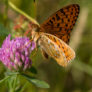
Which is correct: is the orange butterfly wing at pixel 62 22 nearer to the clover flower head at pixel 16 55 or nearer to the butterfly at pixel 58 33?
the butterfly at pixel 58 33

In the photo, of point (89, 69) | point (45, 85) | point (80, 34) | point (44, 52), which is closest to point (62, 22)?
point (44, 52)

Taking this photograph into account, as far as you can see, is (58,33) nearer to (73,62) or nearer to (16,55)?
(16,55)

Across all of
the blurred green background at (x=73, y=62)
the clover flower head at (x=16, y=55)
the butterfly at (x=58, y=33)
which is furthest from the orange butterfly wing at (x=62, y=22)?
the blurred green background at (x=73, y=62)

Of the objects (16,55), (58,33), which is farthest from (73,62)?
(16,55)

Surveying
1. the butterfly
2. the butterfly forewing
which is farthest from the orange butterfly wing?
the butterfly forewing

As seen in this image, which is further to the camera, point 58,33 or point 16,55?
point 58,33

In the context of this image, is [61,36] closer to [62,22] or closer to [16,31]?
[62,22]

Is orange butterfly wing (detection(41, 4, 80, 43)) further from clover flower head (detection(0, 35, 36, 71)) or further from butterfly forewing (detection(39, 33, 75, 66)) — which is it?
clover flower head (detection(0, 35, 36, 71))
